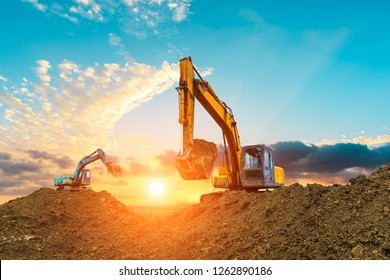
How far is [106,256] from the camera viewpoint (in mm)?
11461

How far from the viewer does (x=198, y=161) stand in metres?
10.5

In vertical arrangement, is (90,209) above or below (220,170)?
below

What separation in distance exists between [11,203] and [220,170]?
13564 mm

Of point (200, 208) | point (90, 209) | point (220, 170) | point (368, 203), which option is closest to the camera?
point (368, 203)

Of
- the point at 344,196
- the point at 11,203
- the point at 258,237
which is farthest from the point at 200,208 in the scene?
the point at 11,203

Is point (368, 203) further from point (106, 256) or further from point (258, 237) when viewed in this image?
point (106, 256)

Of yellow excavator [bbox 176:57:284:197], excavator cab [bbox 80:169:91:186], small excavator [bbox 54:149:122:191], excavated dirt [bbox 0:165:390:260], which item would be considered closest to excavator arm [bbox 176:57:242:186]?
yellow excavator [bbox 176:57:284:197]

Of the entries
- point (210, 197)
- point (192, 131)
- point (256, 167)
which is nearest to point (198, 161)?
point (192, 131)

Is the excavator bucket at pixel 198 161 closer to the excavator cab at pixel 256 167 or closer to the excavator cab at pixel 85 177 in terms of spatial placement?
the excavator cab at pixel 256 167

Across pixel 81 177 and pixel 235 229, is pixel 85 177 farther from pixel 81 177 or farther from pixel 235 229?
pixel 235 229

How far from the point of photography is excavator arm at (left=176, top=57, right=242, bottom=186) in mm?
9656

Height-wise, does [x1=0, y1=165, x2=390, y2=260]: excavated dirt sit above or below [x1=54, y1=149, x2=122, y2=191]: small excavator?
below

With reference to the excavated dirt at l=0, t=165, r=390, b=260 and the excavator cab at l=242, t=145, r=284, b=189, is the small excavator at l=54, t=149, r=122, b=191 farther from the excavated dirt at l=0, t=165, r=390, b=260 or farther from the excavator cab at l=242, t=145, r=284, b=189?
the excavator cab at l=242, t=145, r=284, b=189
